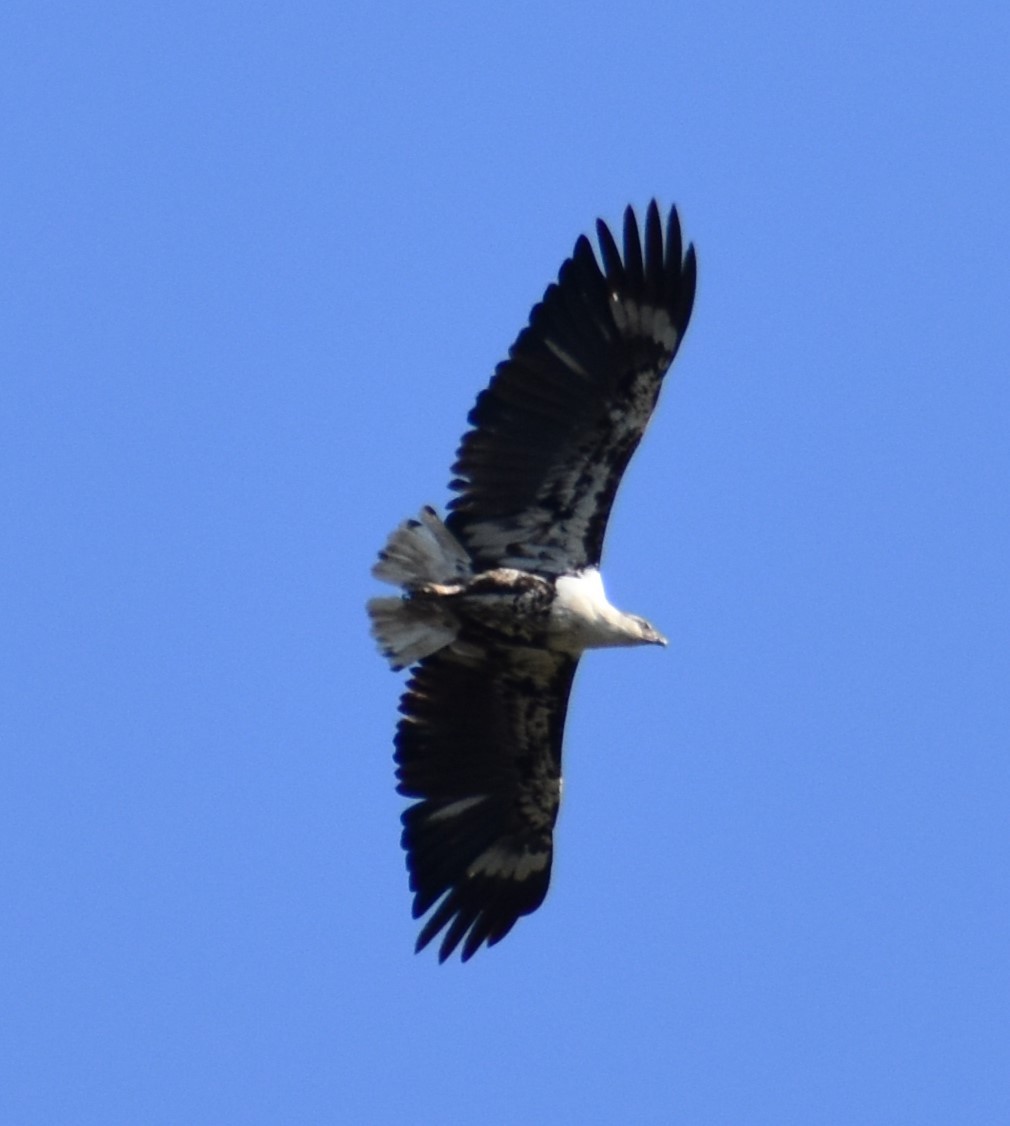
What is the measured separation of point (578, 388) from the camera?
1595cm

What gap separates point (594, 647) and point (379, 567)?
1364 mm

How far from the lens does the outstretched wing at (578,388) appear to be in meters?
15.9

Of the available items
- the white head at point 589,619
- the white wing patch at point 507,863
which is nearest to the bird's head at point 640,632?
the white head at point 589,619

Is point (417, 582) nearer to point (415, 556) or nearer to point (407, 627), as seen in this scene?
point (415, 556)

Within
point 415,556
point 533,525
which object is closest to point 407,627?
point 415,556

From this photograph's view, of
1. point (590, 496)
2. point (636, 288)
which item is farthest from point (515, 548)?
point (636, 288)

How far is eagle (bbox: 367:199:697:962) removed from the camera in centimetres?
1595

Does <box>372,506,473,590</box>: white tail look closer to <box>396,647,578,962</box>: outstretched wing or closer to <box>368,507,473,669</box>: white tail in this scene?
<box>368,507,473,669</box>: white tail

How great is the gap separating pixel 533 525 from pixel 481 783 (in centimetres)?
166

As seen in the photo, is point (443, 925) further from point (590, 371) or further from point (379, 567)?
point (590, 371)

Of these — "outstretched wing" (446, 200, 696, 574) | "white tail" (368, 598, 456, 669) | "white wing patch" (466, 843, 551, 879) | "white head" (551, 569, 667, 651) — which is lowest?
"white wing patch" (466, 843, 551, 879)

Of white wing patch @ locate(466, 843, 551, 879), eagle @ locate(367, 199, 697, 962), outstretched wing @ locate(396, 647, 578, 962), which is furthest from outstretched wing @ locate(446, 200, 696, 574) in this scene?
white wing patch @ locate(466, 843, 551, 879)

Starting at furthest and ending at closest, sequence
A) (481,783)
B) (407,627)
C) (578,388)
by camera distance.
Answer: (481,783) < (407,627) < (578,388)

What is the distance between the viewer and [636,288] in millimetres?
16031
